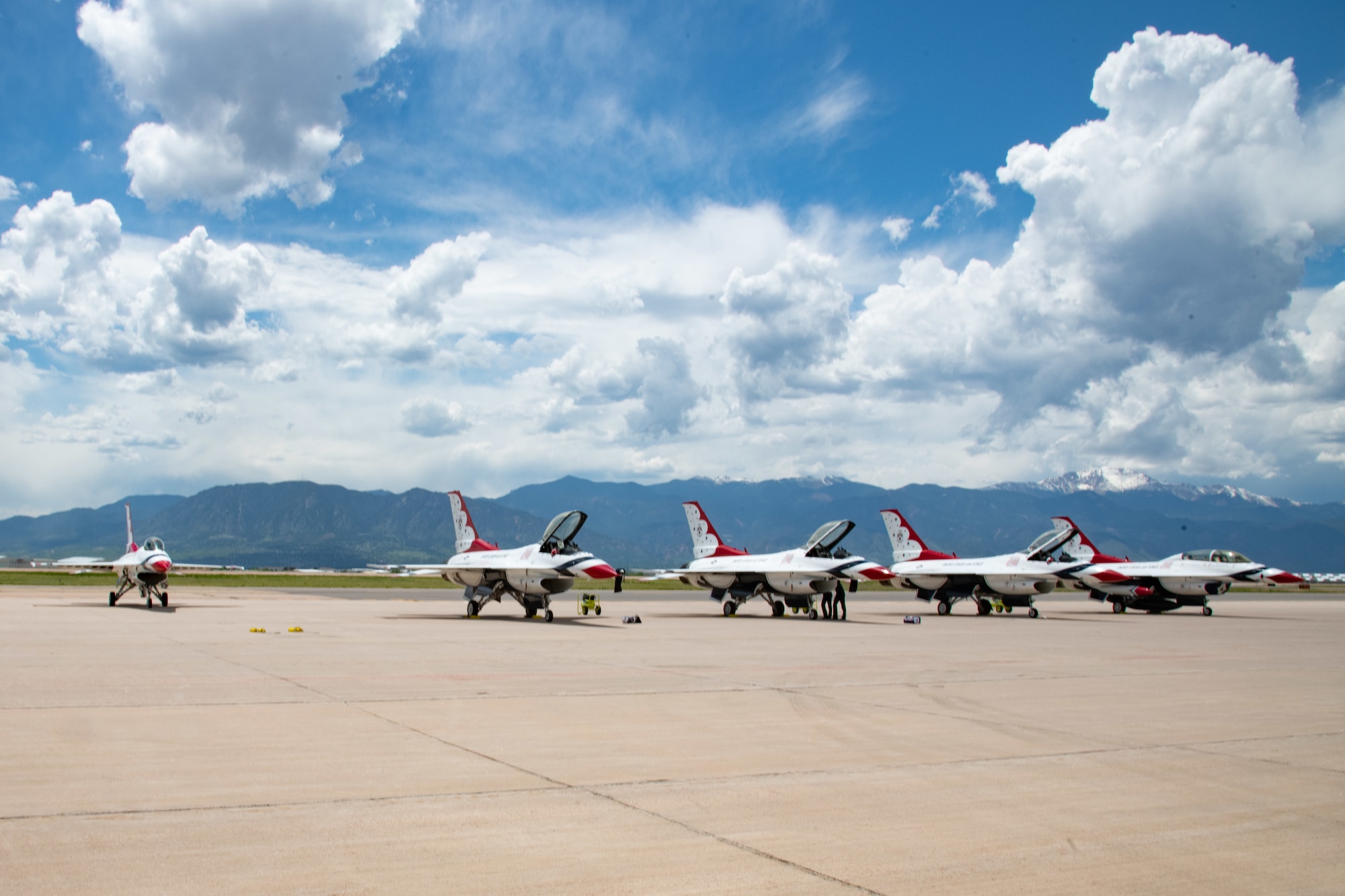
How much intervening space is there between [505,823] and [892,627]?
26117mm

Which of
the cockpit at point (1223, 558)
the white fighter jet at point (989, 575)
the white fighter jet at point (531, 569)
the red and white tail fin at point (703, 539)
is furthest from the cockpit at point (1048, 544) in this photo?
the white fighter jet at point (531, 569)

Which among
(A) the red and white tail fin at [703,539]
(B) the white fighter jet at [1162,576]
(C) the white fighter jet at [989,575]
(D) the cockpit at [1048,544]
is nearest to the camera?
(C) the white fighter jet at [989,575]

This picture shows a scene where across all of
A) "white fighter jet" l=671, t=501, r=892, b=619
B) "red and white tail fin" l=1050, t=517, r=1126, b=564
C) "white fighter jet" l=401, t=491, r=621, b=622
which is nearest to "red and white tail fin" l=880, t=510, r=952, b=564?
"red and white tail fin" l=1050, t=517, r=1126, b=564

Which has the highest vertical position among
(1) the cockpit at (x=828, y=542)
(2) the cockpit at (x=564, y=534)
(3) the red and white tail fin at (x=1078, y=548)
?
(2) the cockpit at (x=564, y=534)

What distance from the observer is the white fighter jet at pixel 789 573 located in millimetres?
35125

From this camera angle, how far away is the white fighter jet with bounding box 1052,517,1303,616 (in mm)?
41344

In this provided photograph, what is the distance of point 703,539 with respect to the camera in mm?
43000

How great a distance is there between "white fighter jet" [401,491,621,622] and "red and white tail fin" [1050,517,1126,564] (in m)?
21.4

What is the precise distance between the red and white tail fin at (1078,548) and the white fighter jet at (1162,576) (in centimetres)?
3

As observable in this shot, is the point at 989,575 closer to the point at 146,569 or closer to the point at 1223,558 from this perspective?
the point at 1223,558

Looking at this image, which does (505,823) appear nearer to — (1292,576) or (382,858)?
(382,858)

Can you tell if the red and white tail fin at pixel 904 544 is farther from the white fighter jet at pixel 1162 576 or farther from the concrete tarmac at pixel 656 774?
the concrete tarmac at pixel 656 774

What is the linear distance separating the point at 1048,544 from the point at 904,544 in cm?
700

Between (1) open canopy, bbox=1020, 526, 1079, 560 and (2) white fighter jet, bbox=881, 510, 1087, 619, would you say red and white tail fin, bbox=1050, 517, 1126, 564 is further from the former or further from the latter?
(2) white fighter jet, bbox=881, 510, 1087, 619
